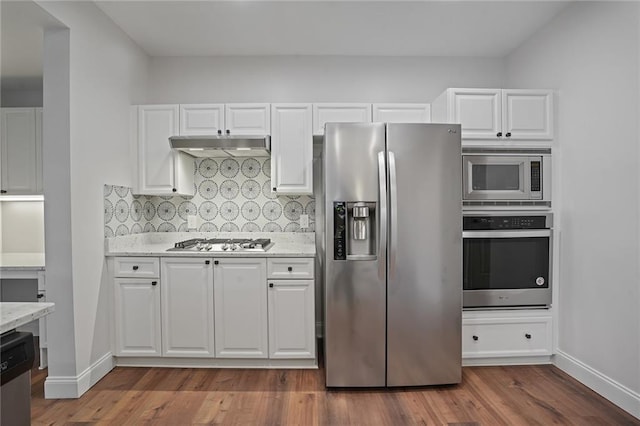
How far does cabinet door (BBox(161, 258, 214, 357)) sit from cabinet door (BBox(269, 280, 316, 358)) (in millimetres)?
481

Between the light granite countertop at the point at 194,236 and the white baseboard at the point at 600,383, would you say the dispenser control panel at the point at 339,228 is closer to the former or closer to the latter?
the light granite countertop at the point at 194,236

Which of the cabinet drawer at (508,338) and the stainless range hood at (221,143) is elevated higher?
the stainless range hood at (221,143)

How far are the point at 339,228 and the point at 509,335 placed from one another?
162 centimetres

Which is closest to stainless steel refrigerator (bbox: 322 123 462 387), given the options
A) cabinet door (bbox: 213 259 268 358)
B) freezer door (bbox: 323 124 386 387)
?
freezer door (bbox: 323 124 386 387)

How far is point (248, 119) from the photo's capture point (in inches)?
114

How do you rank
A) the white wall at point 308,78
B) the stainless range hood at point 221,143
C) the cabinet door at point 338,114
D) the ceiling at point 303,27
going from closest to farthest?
the ceiling at point 303,27
the stainless range hood at point 221,143
the cabinet door at point 338,114
the white wall at point 308,78

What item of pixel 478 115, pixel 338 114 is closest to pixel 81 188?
pixel 338 114

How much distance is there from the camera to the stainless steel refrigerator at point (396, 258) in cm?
224

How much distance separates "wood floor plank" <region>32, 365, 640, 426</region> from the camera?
1973 millimetres

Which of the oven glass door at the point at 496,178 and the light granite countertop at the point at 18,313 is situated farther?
the oven glass door at the point at 496,178

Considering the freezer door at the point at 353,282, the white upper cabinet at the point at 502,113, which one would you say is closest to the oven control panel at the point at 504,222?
the white upper cabinet at the point at 502,113

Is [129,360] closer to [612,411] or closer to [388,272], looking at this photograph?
[388,272]

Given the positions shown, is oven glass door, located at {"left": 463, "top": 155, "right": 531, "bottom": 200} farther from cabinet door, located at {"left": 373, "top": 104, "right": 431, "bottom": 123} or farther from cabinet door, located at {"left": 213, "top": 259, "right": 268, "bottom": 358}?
cabinet door, located at {"left": 213, "top": 259, "right": 268, "bottom": 358}

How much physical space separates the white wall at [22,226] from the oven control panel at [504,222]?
156 inches
